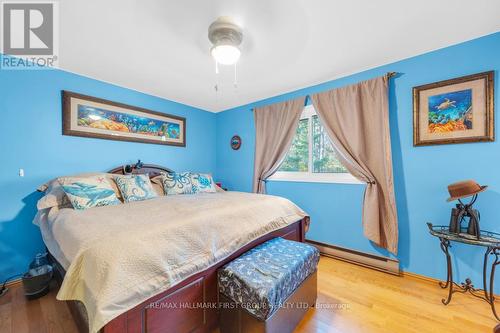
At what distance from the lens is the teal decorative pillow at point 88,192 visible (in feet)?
6.01

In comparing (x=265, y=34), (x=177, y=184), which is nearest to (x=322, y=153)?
(x=265, y=34)

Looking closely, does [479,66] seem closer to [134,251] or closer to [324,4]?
[324,4]

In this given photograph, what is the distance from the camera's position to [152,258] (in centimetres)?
112

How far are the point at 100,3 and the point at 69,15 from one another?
1.15 feet

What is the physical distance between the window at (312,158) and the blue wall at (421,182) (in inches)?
6.0

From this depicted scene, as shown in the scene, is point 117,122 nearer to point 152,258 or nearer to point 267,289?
point 152,258

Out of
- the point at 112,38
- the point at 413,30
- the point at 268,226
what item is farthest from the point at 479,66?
the point at 112,38

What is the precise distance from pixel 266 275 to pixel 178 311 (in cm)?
59

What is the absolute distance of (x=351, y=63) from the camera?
233cm

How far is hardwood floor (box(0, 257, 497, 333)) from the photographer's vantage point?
151 centimetres

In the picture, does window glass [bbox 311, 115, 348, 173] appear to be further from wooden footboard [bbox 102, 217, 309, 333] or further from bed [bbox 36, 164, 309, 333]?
wooden footboard [bbox 102, 217, 309, 333]

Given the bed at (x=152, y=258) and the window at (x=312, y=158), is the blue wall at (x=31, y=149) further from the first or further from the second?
the window at (x=312, y=158)
